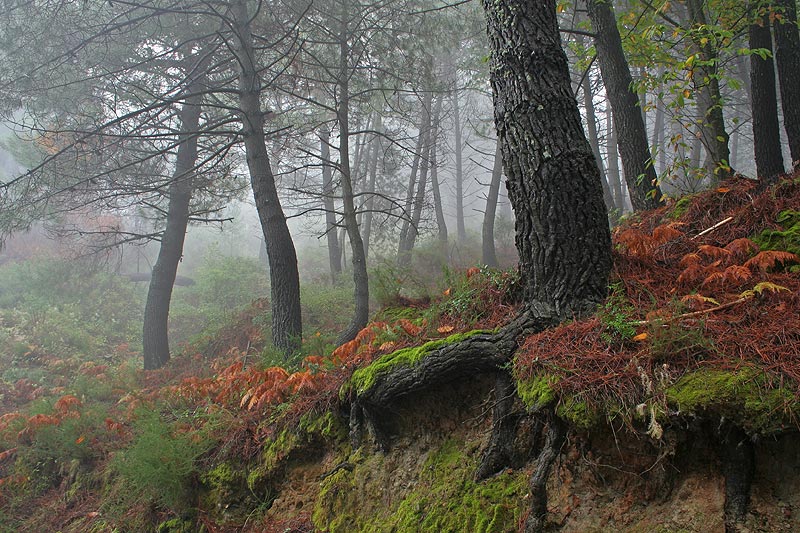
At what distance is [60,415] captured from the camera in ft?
23.3

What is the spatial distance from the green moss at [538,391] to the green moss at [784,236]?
87.9 inches

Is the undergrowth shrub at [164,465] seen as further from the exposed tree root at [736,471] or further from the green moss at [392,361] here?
the exposed tree root at [736,471]

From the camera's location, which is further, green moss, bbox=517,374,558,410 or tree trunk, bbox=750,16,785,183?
tree trunk, bbox=750,16,785,183

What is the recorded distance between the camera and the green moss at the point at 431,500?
10.6 ft

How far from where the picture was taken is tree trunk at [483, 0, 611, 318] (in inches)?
151

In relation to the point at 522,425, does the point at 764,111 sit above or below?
above

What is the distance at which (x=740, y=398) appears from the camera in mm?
2529

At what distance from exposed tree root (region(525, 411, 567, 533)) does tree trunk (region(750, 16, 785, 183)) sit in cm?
558

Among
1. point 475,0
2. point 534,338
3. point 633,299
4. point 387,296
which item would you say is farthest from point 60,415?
point 475,0

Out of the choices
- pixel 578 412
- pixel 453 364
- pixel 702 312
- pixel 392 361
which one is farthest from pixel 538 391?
pixel 392 361

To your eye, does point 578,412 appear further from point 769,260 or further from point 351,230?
point 351,230

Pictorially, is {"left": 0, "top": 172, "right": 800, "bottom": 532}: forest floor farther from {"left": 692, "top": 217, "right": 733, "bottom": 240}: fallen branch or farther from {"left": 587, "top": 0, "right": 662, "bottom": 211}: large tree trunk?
{"left": 587, "top": 0, "right": 662, "bottom": 211}: large tree trunk

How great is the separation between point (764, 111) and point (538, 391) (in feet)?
20.1

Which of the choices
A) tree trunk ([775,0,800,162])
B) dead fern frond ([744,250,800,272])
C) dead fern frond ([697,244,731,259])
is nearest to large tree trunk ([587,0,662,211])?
tree trunk ([775,0,800,162])
